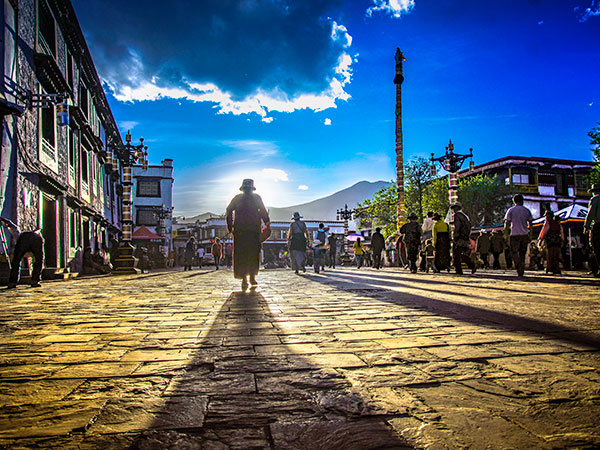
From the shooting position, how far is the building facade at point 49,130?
10.3 meters

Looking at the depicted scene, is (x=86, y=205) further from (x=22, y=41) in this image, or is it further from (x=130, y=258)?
(x=22, y=41)

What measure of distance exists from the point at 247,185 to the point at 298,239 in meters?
6.31

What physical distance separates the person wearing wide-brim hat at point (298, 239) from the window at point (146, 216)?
37.8m

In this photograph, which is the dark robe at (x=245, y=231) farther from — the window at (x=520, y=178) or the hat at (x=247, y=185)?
the window at (x=520, y=178)

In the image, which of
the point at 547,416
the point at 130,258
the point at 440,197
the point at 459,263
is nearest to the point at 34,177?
the point at 130,258

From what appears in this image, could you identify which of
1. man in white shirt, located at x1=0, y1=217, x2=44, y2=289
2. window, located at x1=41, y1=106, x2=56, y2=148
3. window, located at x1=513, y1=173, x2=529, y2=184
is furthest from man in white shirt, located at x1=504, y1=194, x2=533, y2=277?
window, located at x1=513, y1=173, x2=529, y2=184

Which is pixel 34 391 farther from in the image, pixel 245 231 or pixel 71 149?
pixel 71 149

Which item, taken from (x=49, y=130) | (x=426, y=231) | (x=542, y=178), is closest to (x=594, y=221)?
(x=426, y=231)

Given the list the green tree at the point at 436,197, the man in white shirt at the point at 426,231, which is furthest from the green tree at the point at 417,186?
the man in white shirt at the point at 426,231

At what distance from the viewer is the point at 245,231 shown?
747 centimetres

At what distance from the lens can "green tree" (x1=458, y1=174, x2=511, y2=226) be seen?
38.0 m

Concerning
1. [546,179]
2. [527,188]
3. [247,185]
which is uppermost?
[546,179]

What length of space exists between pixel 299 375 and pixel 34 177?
1196 cm

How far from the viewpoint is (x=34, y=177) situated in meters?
11.5
